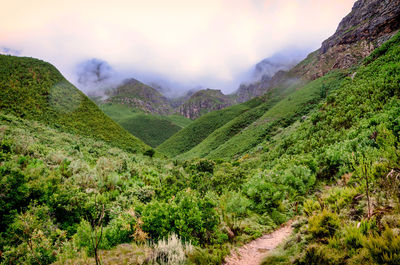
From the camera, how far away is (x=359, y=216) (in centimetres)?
360

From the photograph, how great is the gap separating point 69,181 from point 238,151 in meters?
38.9

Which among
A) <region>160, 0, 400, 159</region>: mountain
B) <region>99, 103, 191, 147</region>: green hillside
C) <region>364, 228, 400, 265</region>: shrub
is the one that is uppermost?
<region>99, 103, 191, 147</region>: green hillside

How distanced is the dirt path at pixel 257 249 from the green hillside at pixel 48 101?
42.8 m

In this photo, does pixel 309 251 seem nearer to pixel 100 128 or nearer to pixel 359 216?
pixel 359 216

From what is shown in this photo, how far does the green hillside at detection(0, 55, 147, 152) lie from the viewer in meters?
36.2

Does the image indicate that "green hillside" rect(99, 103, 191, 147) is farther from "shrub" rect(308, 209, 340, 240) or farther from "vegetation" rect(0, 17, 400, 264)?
"shrub" rect(308, 209, 340, 240)

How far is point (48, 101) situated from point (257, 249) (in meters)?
53.4

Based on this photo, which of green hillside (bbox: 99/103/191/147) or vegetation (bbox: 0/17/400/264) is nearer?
vegetation (bbox: 0/17/400/264)

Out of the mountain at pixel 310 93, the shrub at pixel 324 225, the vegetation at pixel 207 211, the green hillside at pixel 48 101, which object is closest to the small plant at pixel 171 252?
the vegetation at pixel 207 211

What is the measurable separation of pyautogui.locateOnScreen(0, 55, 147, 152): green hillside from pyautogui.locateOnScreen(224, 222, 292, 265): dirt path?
42822 millimetres

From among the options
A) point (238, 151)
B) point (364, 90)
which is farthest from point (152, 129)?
point (364, 90)

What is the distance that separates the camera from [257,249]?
496 centimetres

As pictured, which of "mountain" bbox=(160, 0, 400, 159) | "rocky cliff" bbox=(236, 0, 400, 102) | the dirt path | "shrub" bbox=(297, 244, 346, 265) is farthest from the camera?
"rocky cliff" bbox=(236, 0, 400, 102)

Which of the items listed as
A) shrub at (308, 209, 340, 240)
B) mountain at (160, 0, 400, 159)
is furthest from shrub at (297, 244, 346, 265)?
mountain at (160, 0, 400, 159)
